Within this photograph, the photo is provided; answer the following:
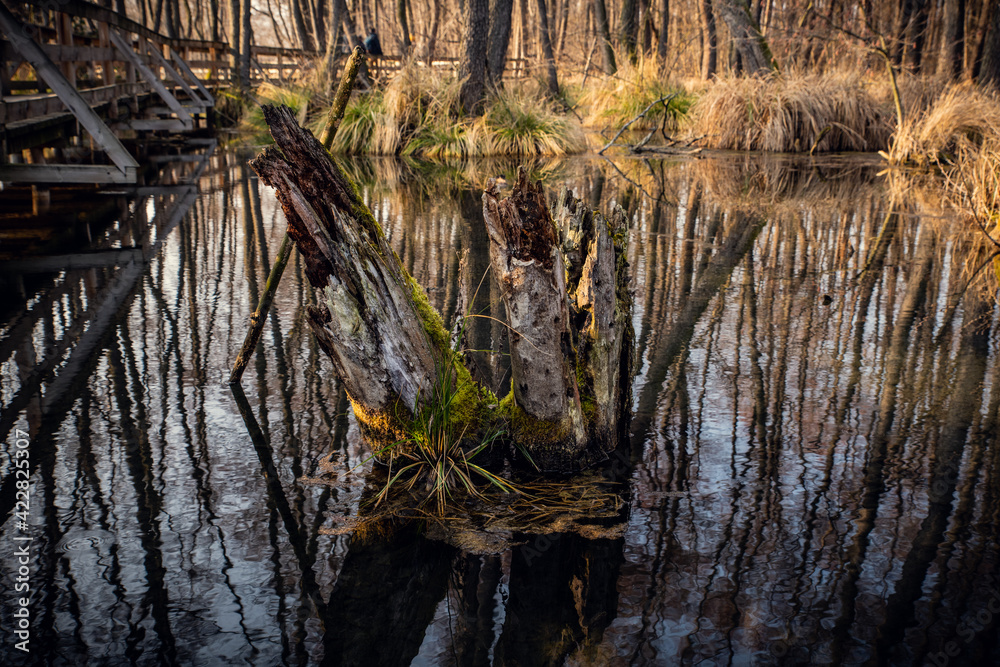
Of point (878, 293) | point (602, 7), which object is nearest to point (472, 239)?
Result: point (878, 293)

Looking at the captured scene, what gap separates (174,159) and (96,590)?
13.0 m

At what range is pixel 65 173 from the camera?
7.51 m

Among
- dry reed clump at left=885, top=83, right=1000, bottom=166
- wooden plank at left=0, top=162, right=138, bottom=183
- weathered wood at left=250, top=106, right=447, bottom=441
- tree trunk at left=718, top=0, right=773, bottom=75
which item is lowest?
weathered wood at left=250, top=106, right=447, bottom=441

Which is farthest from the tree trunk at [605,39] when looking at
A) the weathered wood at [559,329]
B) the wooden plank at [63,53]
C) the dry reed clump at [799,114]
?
the weathered wood at [559,329]

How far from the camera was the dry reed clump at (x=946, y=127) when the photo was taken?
11.4 meters

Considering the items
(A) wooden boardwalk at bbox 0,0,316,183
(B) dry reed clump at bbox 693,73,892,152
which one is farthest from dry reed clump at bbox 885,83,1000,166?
(A) wooden boardwalk at bbox 0,0,316,183

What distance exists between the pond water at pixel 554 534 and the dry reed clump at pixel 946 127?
6.56 meters

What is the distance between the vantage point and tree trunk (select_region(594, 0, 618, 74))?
70.9ft

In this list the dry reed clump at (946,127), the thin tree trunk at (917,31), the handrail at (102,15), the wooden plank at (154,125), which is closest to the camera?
the handrail at (102,15)

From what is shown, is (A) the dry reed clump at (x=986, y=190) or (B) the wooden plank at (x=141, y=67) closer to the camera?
(A) the dry reed clump at (x=986, y=190)

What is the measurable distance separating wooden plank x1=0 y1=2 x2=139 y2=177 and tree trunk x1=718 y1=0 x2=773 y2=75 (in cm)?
1329

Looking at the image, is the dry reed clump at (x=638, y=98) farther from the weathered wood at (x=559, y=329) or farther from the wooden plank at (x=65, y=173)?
the weathered wood at (x=559, y=329)

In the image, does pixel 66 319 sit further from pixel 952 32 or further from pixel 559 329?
pixel 952 32

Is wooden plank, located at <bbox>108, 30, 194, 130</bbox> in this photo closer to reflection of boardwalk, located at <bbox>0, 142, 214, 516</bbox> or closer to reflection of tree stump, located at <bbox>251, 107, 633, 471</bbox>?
reflection of boardwalk, located at <bbox>0, 142, 214, 516</bbox>
